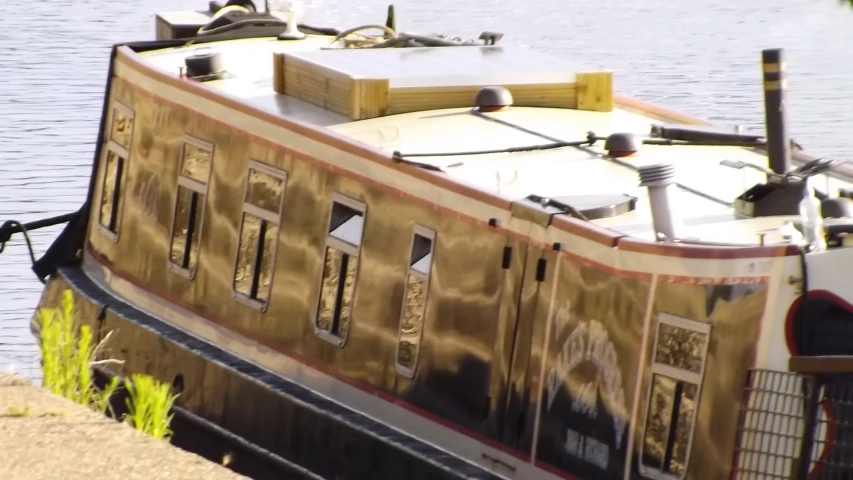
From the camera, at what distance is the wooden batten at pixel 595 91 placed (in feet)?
36.9

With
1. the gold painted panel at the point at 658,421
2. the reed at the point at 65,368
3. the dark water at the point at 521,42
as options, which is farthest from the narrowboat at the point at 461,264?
the dark water at the point at 521,42

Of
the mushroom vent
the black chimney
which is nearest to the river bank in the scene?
the mushroom vent

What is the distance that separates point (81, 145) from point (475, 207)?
13.3m

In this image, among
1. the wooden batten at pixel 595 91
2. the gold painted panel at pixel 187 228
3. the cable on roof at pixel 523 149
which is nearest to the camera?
the cable on roof at pixel 523 149

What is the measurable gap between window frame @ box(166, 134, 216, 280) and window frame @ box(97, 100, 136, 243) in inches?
32.0

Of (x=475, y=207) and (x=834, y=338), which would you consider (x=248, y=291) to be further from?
(x=834, y=338)

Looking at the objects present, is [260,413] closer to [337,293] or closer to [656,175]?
[337,293]

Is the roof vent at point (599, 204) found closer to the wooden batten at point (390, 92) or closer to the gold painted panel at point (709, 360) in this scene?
the gold painted panel at point (709, 360)

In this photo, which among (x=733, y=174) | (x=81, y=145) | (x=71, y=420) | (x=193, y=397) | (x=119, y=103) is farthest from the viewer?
(x=81, y=145)

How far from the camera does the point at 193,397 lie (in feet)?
37.7

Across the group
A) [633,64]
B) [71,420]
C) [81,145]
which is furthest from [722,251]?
[633,64]

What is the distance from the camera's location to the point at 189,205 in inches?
460

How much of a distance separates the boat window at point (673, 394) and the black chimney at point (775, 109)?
1243 mm

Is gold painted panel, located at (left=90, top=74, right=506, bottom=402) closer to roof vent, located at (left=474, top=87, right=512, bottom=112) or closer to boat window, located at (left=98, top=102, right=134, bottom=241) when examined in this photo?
boat window, located at (left=98, top=102, right=134, bottom=241)
